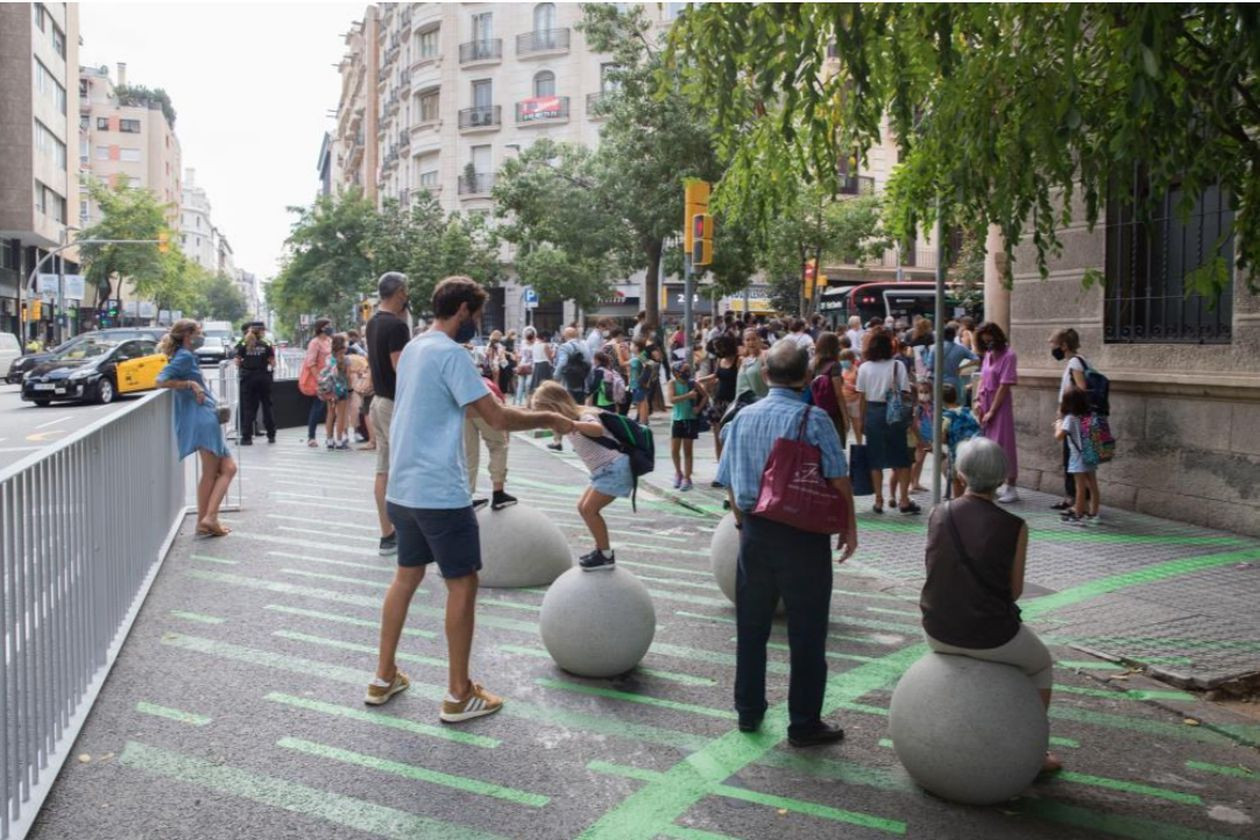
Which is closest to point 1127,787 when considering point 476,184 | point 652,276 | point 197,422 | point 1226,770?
point 1226,770

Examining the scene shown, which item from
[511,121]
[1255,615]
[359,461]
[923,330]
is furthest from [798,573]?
[511,121]

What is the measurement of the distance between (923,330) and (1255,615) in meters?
7.04

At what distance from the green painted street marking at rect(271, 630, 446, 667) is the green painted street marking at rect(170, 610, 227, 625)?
0.47 metres

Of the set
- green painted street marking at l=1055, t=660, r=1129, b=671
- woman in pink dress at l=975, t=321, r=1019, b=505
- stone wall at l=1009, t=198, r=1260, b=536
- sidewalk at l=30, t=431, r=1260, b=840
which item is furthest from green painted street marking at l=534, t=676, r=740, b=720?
woman in pink dress at l=975, t=321, r=1019, b=505

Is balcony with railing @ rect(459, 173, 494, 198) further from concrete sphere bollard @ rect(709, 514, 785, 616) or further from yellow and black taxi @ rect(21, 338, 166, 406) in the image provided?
concrete sphere bollard @ rect(709, 514, 785, 616)

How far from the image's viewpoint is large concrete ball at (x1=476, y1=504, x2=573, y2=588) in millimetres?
7766

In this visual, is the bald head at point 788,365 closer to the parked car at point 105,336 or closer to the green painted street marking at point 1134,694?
the green painted street marking at point 1134,694

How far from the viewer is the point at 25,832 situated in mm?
3848

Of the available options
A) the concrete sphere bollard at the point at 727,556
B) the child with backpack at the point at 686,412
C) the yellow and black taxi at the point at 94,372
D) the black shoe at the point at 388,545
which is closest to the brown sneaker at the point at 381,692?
the concrete sphere bollard at the point at 727,556

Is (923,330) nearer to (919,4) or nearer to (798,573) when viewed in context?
(919,4)

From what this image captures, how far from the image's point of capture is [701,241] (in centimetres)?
1413

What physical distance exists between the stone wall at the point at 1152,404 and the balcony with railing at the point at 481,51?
44.4 metres

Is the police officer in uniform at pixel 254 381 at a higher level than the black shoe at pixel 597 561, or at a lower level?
higher

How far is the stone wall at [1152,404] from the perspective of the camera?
986cm
